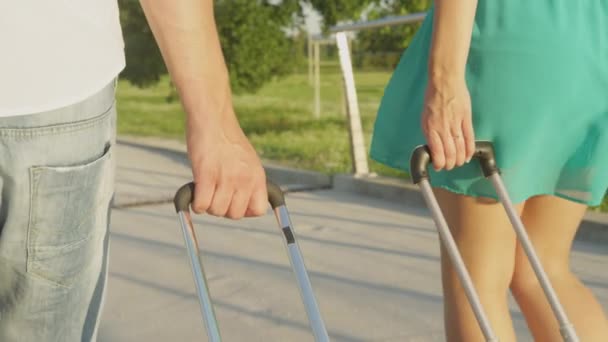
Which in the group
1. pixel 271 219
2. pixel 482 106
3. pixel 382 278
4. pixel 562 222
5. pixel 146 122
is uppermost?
pixel 482 106

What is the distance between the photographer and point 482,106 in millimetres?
2195

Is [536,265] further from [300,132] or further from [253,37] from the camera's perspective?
[253,37]

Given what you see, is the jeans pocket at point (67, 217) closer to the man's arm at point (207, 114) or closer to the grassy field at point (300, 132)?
the man's arm at point (207, 114)

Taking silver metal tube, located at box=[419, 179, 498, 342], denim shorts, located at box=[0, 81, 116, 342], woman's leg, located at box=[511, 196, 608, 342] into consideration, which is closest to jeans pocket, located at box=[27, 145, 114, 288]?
denim shorts, located at box=[0, 81, 116, 342]

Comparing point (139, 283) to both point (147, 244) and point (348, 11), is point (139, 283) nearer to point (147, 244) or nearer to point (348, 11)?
point (147, 244)

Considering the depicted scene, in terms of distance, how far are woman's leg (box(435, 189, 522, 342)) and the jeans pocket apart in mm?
888

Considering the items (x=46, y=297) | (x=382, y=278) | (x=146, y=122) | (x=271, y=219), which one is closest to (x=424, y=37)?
(x=46, y=297)

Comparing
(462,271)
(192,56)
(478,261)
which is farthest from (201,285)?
(478,261)

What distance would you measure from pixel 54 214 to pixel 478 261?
105cm

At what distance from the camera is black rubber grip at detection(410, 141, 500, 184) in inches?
80.4

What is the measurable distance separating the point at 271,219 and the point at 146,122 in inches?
557

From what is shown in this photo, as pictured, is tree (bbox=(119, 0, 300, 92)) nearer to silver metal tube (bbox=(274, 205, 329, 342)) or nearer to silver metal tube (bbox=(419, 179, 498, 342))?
silver metal tube (bbox=(419, 179, 498, 342))

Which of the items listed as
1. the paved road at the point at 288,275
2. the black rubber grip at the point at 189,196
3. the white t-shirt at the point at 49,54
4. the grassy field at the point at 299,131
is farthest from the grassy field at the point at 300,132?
the white t-shirt at the point at 49,54

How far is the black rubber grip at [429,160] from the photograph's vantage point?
204 cm
